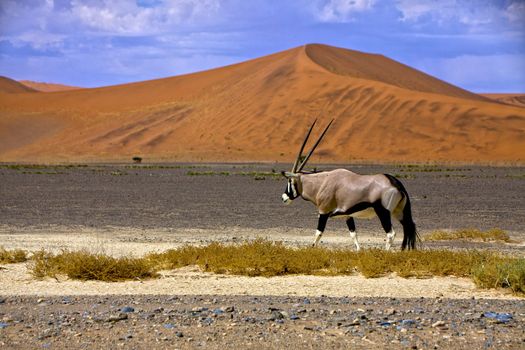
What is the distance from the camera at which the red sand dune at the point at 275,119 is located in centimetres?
7200

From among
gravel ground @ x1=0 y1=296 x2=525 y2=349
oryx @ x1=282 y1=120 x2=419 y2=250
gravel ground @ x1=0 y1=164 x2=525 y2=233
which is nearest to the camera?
gravel ground @ x1=0 y1=296 x2=525 y2=349

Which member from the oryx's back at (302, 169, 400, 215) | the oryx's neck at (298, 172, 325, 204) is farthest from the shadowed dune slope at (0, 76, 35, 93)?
the oryx's back at (302, 169, 400, 215)

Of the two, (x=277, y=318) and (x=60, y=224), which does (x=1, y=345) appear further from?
(x=60, y=224)

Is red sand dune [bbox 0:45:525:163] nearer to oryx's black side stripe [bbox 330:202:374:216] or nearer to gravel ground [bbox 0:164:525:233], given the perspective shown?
gravel ground [bbox 0:164:525:233]

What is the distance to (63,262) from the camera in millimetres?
10867

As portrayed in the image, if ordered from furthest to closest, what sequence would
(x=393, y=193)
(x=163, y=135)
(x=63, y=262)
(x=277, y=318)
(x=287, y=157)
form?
(x=163, y=135)
(x=287, y=157)
(x=393, y=193)
(x=63, y=262)
(x=277, y=318)

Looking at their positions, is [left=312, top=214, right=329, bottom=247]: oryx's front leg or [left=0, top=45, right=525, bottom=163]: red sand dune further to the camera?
[left=0, top=45, right=525, bottom=163]: red sand dune

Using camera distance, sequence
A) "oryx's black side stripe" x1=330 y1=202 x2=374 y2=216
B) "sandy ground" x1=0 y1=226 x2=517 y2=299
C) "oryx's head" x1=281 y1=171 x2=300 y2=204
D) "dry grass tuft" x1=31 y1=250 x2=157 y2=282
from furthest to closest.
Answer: "oryx's head" x1=281 y1=171 x2=300 y2=204, "oryx's black side stripe" x1=330 y1=202 x2=374 y2=216, "dry grass tuft" x1=31 y1=250 x2=157 y2=282, "sandy ground" x1=0 y1=226 x2=517 y2=299

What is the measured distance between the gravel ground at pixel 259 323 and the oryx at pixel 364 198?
3126mm

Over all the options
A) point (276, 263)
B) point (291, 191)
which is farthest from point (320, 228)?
point (276, 263)

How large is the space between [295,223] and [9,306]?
40.0 feet

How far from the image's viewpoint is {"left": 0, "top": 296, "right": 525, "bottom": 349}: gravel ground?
22.5ft

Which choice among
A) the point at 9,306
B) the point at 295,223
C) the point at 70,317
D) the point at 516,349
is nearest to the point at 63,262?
the point at 9,306

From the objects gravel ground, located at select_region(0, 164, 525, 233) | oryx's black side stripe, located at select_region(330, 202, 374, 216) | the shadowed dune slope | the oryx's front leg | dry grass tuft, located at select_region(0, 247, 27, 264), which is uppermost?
the shadowed dune slope
